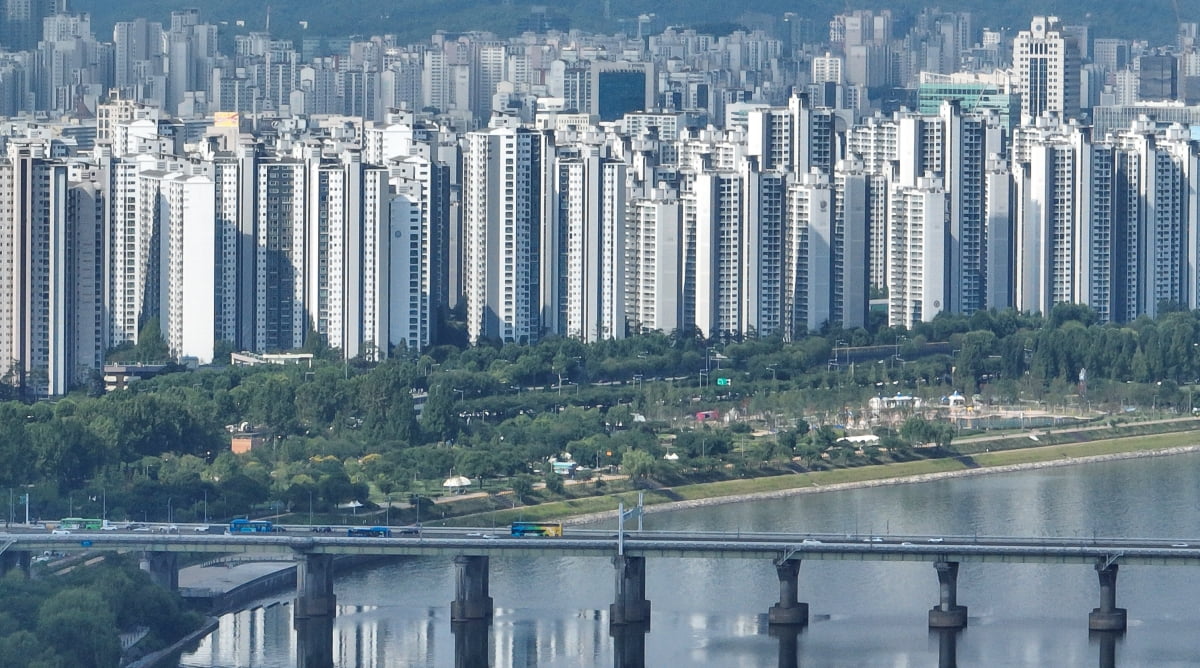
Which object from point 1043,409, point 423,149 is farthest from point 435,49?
point 1043,409

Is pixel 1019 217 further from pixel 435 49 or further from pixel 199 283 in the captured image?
pixel 435 49

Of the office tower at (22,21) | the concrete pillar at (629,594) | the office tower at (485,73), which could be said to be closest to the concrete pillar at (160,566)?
the concrete pillar at (629,594)

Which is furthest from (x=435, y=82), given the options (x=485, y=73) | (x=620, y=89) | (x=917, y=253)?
(x=917, y=253)

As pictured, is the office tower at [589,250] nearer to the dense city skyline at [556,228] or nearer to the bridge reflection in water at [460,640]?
the dense city skyline at [556,228]

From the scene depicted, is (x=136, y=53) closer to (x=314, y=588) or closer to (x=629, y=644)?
(x=314, y=588)

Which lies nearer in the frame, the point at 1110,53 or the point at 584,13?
the point at 1110,53
